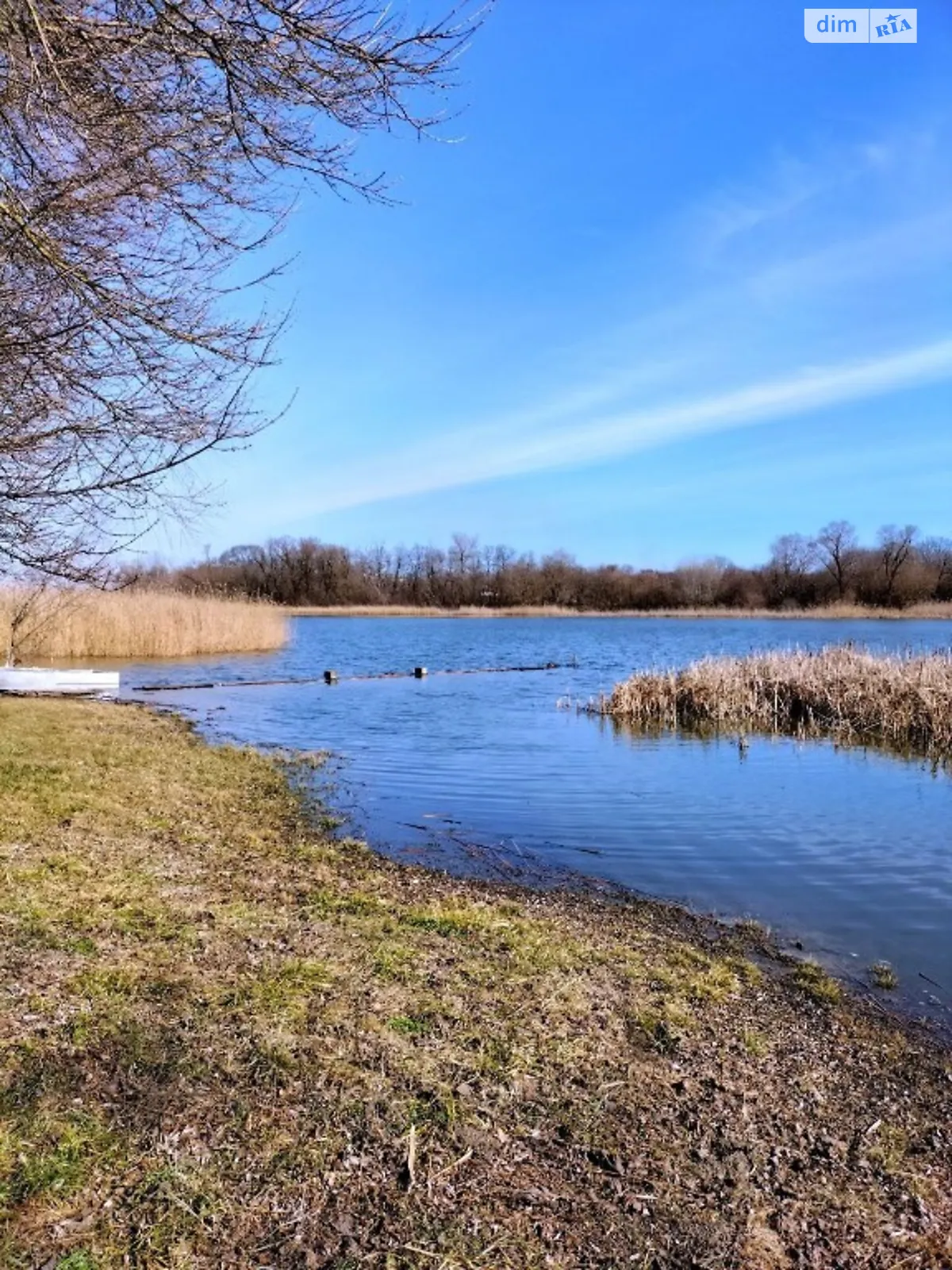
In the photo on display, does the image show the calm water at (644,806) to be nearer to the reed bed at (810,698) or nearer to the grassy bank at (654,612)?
the reed bed at (810,698)

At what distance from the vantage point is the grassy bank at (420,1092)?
230 cm

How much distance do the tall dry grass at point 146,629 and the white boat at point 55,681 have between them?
5.40 meters

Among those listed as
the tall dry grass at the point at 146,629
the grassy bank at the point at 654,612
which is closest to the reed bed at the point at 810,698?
the tall dry grass at the point at 146,629

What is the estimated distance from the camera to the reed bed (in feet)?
48.8

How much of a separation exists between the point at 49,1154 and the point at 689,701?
51.2 feet

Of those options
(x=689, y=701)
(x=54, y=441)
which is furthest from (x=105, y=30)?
(x=689, y=701)

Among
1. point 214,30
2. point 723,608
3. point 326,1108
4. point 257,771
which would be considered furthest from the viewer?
point 723,608

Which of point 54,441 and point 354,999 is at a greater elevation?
point 54,441

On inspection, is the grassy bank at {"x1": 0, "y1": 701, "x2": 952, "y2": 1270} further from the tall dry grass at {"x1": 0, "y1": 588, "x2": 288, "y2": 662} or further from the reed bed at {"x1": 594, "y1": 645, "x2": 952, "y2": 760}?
the tall dry grass at {"x1": 0, "y1": 588, "x2": 288, "y2": 662}

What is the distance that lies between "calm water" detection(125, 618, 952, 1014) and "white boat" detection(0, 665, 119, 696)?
4.31 ft

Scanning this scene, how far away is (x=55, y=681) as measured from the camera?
1599 cm

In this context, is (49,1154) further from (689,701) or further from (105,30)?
(689,701)

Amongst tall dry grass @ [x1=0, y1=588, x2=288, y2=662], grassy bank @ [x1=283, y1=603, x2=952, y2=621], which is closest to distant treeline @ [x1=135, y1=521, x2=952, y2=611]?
grassy bank @ [x1=283, y1=603, x2=952, y2=621]

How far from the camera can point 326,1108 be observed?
278cm
